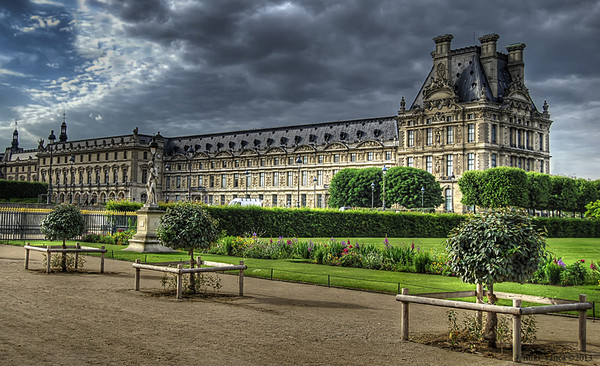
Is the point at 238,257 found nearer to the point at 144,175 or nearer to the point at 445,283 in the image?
the point at 445,283

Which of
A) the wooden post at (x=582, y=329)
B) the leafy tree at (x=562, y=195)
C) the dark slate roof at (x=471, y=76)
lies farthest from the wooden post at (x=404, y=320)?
the dark slate roof at (x=471, y=76)

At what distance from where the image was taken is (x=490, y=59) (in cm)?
8112

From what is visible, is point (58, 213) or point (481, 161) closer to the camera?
point (58, 213)

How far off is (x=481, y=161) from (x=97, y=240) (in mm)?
56728

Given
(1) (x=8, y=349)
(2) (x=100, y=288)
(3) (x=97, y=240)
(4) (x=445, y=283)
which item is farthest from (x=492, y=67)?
(1) (x=8, y=349)

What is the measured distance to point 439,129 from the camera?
8056cm

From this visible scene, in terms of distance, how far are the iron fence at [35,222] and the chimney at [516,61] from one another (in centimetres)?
6567

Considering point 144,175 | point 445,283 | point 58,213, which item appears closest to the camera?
point 445,283

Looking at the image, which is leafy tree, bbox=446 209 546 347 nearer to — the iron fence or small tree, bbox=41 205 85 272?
small tree, bbox=41 205 85 272

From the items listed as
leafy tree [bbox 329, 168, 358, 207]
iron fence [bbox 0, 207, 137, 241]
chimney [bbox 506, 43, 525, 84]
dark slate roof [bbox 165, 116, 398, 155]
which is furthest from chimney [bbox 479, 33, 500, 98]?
iron fence [bbox 0, 207, 137, 241]

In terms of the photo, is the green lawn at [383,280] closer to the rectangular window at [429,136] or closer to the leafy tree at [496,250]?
the leafy tree at [496,250]

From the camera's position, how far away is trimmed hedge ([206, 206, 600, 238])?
3525 cm

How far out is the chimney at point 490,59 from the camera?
80.7 meters

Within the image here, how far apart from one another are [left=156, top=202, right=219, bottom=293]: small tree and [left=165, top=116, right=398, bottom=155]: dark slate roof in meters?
77.3
